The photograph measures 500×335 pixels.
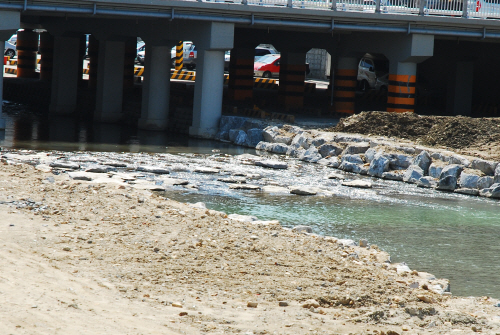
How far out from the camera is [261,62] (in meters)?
41.7

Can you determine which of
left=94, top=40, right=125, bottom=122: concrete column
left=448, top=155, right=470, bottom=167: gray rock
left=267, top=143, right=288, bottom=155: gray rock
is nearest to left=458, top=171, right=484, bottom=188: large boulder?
left=448, top=155, right=470, bottom=167: gray rock

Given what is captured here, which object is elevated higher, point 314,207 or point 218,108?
point 218,108

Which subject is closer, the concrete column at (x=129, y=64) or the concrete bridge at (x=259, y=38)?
the concrete bridge at (x=259, y=38)

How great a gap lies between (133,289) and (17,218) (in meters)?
2.91

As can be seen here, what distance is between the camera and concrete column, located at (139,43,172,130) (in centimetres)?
2302

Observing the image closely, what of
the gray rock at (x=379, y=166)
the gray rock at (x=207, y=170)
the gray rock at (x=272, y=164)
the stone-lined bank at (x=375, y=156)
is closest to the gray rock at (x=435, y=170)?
the stone-lined bank at (x=375, y=156)

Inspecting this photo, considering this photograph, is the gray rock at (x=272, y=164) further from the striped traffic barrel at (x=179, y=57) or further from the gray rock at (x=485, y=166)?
the striped traffic barrel at (x=179, y=57)

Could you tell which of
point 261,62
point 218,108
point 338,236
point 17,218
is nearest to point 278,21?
point 218,108

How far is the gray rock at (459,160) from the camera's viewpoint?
51.3ft

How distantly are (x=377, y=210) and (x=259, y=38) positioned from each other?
53.5 ft

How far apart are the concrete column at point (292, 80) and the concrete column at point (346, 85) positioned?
8.69 ft

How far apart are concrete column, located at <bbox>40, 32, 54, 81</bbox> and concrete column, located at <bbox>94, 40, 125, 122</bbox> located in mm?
10597

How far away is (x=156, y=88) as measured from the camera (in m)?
23.1

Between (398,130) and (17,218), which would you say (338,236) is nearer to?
(17,218)
